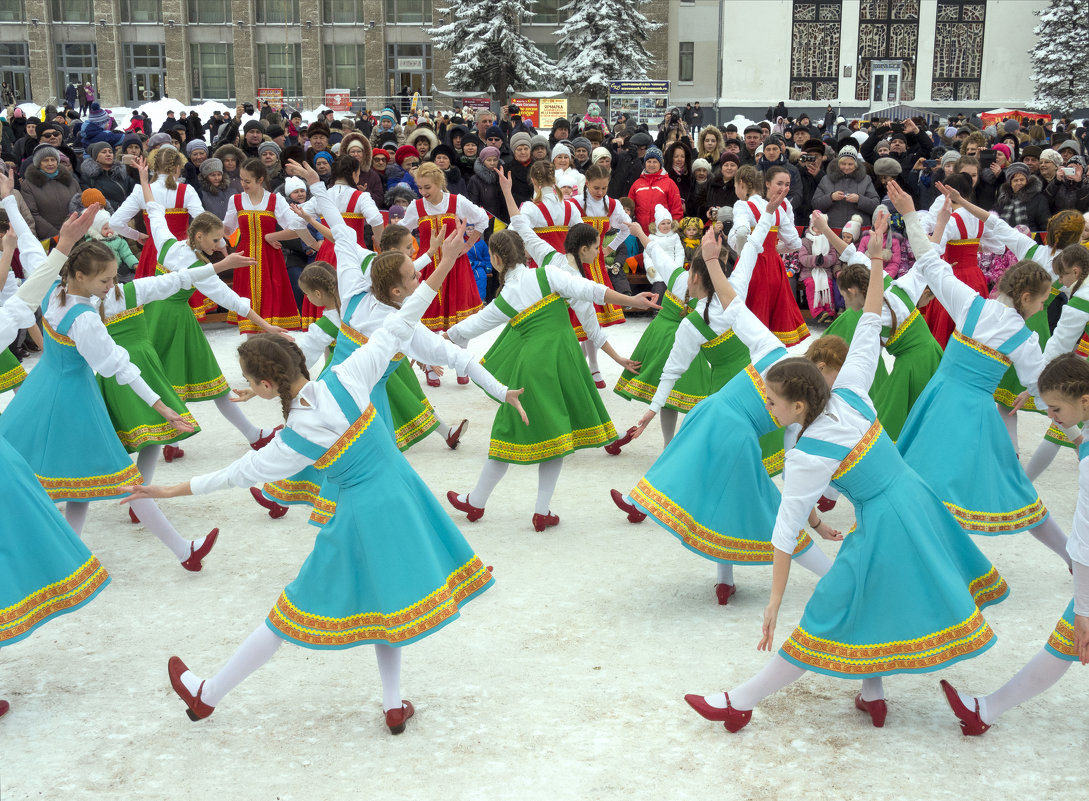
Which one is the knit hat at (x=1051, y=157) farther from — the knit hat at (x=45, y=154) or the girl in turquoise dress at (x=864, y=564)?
the knit hat at (x=45, y=154)

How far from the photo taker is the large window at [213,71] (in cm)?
4662

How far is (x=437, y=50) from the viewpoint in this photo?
4541 cm

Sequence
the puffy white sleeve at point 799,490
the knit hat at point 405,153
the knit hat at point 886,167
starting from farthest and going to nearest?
the knit hat at point 405,153 < the knit hat at point 886,167 < the puffy white sleeve at point 799,490

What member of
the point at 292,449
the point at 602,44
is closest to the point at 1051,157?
the point at 292,449

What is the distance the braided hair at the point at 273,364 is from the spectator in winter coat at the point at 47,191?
780cm

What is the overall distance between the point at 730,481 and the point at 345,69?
4564cm

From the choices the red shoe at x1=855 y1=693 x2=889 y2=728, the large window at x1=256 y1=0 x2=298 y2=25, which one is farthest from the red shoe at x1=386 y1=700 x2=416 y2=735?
the large window at x1=256 y1=0 x2=298 y2=25

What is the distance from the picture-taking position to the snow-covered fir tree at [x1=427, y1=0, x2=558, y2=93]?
38.5 metres

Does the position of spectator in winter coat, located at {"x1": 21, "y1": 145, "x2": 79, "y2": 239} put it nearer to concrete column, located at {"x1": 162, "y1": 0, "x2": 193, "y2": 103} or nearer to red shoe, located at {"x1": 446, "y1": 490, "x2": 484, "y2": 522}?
red shoe, located at {"x1": 446, "y1": 490, "x2": 484, "y2": 522}

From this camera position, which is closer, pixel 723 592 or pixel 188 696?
pixel 188 696

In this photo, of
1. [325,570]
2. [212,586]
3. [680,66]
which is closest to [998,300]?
[325,570]

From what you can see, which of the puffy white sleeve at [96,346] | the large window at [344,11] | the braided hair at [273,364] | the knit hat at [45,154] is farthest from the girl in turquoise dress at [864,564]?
the large window at [344,11]

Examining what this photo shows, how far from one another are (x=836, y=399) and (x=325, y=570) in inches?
74.1

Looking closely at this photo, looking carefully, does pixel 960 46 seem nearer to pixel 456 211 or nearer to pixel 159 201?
pixel 456 211
